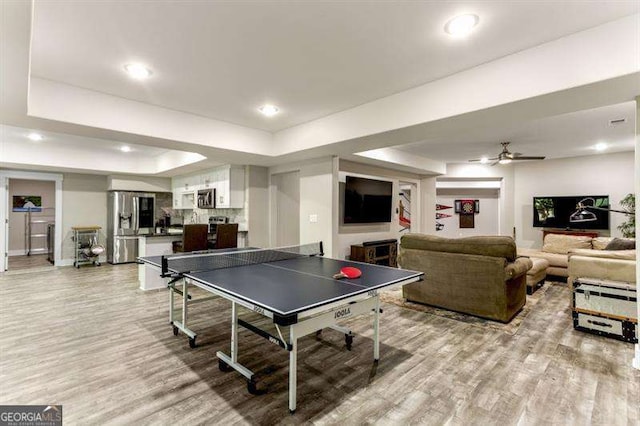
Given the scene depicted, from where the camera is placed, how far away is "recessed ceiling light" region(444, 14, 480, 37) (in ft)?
7.06

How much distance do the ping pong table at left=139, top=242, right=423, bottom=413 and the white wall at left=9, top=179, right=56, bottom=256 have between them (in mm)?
9094

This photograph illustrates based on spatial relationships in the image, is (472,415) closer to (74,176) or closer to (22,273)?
(22,273)

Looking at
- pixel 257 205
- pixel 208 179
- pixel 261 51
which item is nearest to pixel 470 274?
pixel 261 51

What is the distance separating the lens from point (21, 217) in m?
9.23

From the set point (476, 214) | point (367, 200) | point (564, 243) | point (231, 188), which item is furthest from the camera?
point (476, 214)

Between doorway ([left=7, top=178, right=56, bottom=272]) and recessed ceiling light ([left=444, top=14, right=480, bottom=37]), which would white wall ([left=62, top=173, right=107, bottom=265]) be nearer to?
doorway ([left=7, top=178, right=56, bottom=272])

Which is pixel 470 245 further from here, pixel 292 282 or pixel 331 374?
pixel 292 282

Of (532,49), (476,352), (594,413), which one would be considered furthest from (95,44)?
(594,413)

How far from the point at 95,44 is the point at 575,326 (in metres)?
5.52

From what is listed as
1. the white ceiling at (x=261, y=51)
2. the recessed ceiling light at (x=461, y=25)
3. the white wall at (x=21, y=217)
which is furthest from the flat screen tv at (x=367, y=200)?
the white wall at (x=21, y=217)

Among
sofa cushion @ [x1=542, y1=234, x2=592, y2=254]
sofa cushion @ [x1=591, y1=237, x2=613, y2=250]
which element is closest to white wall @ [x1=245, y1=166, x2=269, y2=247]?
sofa cushion @ [x1=542, y1=234, x2=592, y2=254]

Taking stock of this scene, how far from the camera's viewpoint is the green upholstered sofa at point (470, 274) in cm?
361

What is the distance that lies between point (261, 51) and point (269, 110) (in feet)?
4.61

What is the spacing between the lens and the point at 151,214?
8.58m
